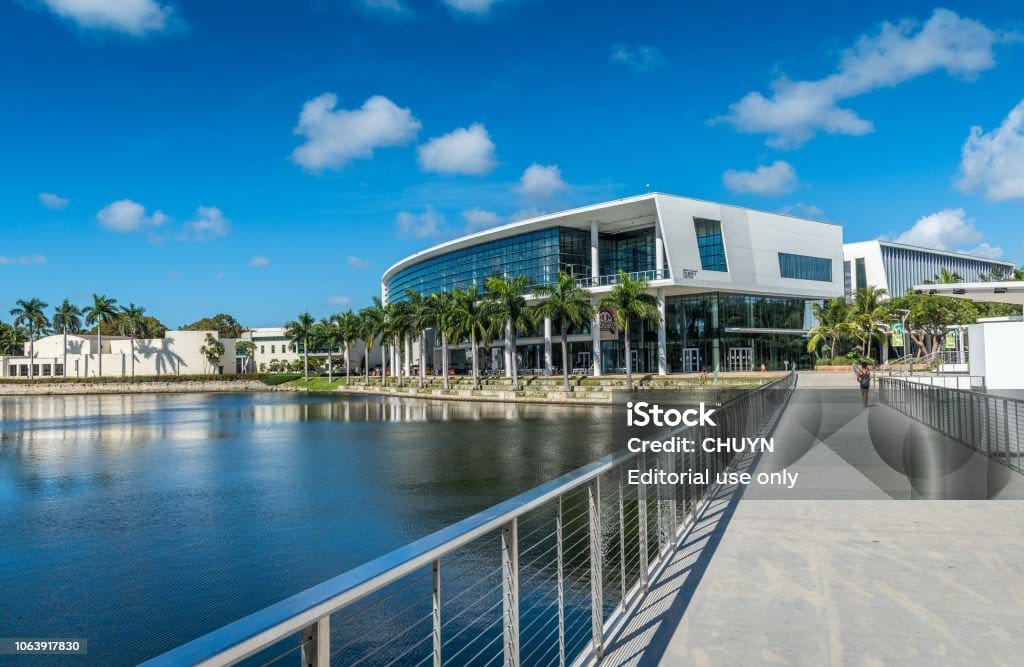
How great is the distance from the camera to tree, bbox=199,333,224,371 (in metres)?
111

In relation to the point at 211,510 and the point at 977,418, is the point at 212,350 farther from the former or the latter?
the point at 977,418

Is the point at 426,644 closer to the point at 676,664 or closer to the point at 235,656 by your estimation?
the point at 676,664

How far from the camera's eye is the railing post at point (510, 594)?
3.66 m

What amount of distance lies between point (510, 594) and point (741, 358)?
2756 inches

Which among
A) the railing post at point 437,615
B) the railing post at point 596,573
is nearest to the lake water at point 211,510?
the railing post at point 596,573

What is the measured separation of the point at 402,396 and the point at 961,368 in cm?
4503

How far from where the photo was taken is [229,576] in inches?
404

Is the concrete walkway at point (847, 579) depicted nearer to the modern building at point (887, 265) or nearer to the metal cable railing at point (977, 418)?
the metal cable railing at point (977, 418)

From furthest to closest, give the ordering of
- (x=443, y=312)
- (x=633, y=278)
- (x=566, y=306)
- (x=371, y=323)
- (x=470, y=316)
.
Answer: (x=371, y=323), (x=633, y=278), (x=443, y=312), (x=470, y=316), (x=566, y=306)

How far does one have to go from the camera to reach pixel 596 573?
4.84m

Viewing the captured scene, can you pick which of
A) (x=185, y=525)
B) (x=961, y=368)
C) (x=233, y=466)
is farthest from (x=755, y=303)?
(x=185, y=525)

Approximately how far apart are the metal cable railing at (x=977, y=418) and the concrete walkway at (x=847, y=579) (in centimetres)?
100

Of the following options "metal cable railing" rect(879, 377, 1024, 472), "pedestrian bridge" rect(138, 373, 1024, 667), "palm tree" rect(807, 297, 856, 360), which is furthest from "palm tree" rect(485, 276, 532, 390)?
"pedestrian bridge" rect(138, 373, 1024, 667)

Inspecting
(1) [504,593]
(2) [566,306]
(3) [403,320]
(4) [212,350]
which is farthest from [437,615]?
(4) [212,350]
